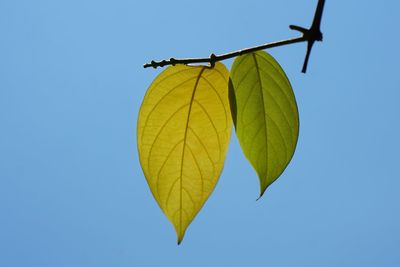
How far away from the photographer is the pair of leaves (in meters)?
0.50

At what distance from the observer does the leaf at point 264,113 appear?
498mm

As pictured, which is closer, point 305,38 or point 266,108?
point 305,38

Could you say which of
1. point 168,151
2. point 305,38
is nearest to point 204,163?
point 168,151

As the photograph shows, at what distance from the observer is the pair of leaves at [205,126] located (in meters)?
0.50

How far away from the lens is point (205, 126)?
52 centimetres

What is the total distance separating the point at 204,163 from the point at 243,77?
0.10 meters

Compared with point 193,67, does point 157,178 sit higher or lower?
lower

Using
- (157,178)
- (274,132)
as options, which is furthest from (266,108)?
(157,178)

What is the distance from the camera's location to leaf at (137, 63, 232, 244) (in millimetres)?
517

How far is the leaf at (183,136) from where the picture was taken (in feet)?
1.69

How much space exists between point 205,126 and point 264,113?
6 cm

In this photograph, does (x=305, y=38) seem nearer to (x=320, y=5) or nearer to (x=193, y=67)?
(x=320, y=5)

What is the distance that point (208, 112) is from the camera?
52 cm

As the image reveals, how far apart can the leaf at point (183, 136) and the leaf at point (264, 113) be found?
0.06 feet
